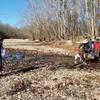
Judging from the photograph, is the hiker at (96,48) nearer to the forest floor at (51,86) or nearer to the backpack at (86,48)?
the backpack at (86,48)

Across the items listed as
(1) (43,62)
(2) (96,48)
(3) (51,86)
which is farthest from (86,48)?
(3) (51,86)

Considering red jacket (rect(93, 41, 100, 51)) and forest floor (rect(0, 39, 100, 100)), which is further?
red jacket (rect(93, 41, 100, 51))

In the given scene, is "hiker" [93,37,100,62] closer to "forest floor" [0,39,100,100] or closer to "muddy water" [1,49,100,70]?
"muddy water" [1,49,100,70]

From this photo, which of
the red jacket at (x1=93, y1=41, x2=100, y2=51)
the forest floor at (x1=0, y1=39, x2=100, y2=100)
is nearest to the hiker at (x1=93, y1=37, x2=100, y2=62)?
the red jacket at (x1=93, y1=41, x2=100, y2=51)

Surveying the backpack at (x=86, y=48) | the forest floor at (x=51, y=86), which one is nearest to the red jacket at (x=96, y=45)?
the backpack at (x=86, y=48)

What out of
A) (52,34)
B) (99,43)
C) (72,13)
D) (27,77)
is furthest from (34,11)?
(27,77)

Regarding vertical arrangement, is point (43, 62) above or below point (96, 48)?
below

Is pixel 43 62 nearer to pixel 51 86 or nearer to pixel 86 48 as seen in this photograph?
pixel 86 48

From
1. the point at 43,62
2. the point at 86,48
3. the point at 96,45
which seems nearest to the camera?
the point at 86,48

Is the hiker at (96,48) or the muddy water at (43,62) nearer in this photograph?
the muddy water at (43,62)

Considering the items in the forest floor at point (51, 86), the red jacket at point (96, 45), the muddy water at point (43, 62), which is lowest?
the muddy water at point (43, 62)

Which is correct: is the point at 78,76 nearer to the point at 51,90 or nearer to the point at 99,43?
the point at 51,90

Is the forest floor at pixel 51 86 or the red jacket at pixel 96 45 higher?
the red jacket at pixel 96 45

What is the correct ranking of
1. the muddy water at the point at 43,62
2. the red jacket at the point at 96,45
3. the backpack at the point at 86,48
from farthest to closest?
the red jacket at the point at 96,45 < the backpack at the point at 86,48 < the muddy water at the point at 43,62
